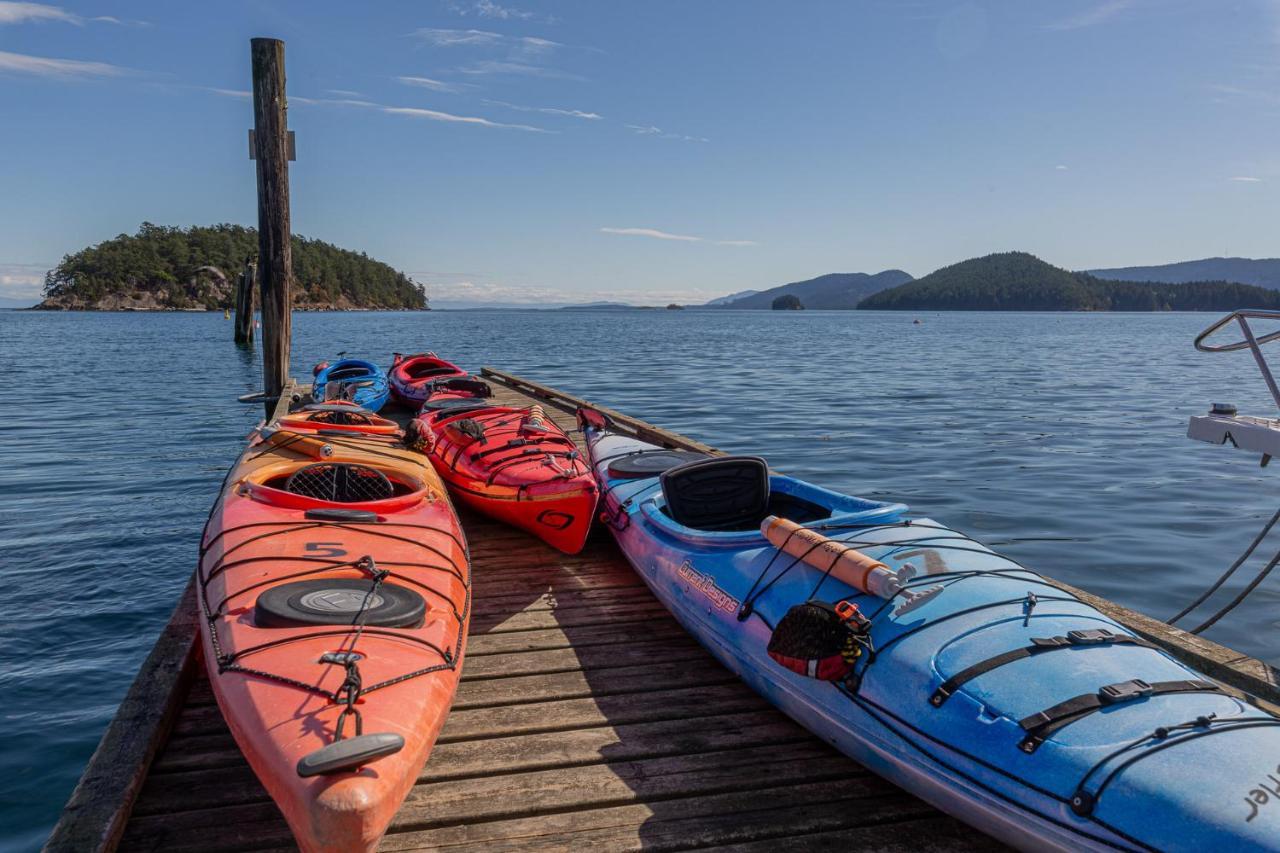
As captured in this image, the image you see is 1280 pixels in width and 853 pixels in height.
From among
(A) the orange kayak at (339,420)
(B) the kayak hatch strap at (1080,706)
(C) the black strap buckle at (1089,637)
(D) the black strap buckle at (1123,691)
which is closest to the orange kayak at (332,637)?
(A) the orange kayak at (339,420)

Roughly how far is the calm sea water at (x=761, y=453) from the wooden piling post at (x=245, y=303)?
5.19m

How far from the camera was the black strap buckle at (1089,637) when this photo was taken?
3365 mm

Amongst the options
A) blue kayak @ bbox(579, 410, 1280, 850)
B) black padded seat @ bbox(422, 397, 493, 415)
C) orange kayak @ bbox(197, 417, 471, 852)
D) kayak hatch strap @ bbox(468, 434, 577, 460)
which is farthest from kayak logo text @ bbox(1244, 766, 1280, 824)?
black padded seat @ bbox(422, 397, 493, 415)

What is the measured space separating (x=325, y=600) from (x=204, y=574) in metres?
1.05

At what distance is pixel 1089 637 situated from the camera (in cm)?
338

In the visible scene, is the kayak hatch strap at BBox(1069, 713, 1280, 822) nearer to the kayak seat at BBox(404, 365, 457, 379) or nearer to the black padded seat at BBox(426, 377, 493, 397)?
the black padded seat at BBox(426, 377, 493, 397)

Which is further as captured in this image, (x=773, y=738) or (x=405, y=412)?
(x=405, y=412)

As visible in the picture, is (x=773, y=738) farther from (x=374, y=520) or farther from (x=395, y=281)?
(x=395, y=281)

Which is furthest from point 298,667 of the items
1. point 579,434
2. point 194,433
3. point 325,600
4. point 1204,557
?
point 194,433

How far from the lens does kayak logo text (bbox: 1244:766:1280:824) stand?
96.2 inches

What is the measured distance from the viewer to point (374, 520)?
5164 mm

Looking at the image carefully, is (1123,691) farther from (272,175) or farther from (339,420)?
(272,175)

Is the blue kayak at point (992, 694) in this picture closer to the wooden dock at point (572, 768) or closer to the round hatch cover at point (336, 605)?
the wooden dock at point (572, 768)

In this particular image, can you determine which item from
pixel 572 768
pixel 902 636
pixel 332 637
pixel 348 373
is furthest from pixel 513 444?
pixel 348 373
